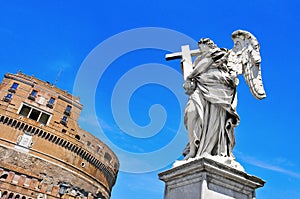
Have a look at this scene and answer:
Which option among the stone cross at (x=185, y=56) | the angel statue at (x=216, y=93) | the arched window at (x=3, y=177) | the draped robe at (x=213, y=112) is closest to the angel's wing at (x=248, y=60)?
the angel statue at (x=216, y=93)

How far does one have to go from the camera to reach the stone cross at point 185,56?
4043mm

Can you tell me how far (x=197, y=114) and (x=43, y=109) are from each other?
44.4 metres

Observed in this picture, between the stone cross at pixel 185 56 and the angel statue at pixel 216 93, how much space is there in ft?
1.13

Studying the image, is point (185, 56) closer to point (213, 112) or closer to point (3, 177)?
point (213, 112)

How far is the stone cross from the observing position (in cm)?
404

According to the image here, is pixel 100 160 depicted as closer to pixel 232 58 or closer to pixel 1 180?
pixel 1 180

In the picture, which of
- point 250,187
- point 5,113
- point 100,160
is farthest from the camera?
point 100,160

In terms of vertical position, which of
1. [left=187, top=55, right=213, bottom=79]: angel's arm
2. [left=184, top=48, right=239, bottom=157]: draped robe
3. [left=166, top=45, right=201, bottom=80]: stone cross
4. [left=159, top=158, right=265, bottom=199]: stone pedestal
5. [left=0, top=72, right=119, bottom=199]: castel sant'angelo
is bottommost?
[left=159, top=158, right=265, bottom=199]: stone pedestal

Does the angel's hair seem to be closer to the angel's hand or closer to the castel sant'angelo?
the angel's hand

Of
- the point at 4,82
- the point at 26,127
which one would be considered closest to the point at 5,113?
Result: the point at 26,127

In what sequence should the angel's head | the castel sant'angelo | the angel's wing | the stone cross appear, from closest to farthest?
1. the angel's wing
2. the angel's head
3. the stone cross
4. the castel sant'angelo

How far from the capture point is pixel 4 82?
144 feet

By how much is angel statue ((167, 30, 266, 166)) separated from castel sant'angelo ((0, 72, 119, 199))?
40.1 meters

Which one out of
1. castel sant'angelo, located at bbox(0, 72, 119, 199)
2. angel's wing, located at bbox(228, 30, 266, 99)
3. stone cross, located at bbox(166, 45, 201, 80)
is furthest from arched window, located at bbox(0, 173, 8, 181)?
angel's wing, located at bbox(228, 30, 266, 99)
